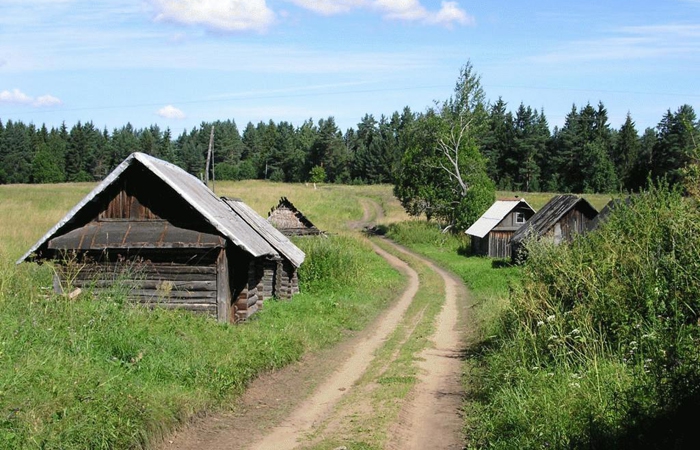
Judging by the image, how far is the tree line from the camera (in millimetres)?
79512

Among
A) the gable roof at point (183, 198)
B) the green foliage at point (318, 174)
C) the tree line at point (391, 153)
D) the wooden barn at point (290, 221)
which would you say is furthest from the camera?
the green foliage at point (318, 174)

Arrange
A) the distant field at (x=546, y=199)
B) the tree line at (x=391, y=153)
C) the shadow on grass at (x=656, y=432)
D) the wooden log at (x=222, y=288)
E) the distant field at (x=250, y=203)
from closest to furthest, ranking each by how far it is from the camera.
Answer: the shadow on grass at (x=656, y=432), the wooden log at (x=222, y=288), the distant field at (x=250, y=203), the distant field at (x=546, y=199), the tree line at (x=391, y=153)

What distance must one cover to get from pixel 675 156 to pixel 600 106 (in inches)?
1115

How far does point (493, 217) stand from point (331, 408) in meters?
35.1

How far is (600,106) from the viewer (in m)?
95.6

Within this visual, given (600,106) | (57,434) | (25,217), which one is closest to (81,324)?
(57,434)

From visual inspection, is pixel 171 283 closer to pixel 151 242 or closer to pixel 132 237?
pixel 151 242

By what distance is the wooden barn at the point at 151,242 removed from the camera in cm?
1625

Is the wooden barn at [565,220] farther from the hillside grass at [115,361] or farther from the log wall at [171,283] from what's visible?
the log wall at [171,283]

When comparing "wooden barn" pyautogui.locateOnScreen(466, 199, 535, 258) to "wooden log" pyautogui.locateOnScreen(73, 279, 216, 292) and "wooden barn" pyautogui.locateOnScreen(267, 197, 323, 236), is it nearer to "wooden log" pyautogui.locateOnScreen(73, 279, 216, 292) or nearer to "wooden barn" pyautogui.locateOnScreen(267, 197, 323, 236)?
"wooden barn" pyautogui.locateOnScreen(267, 197, 323, 236)

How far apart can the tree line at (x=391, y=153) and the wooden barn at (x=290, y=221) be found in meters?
25.0

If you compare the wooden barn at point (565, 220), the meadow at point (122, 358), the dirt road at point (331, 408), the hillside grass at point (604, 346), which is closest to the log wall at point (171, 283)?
the meadow at point (122, 358)

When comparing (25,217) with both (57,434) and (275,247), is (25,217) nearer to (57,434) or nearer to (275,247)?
(275,247)

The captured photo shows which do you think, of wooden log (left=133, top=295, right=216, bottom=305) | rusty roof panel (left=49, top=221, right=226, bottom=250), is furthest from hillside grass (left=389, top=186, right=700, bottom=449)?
rusty roof panel (left=49, top=221, right=226, bottom=250)
